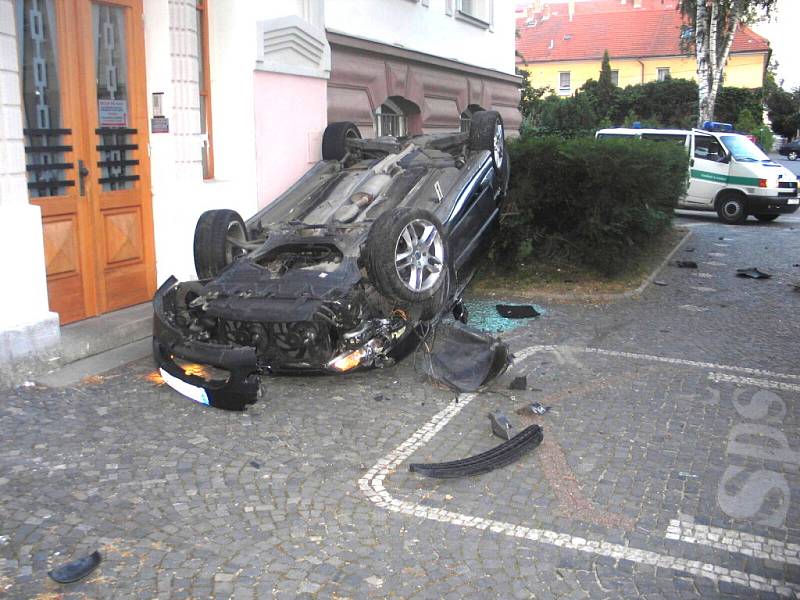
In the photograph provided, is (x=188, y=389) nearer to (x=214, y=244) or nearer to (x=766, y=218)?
(x=214, y=244)

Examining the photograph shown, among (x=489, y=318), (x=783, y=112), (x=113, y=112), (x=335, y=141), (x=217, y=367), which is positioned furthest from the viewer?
(x=783, y=112)

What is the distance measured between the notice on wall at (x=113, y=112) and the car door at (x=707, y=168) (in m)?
13.0

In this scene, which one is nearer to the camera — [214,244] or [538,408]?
[538,408]

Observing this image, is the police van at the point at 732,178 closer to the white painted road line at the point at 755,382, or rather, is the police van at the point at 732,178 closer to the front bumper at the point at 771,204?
the front bumper at the point at 771,204

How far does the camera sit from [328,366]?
227 inches

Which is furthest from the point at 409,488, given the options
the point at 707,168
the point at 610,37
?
the point at 610,37

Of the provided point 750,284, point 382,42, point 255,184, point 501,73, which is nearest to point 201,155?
point 255,184

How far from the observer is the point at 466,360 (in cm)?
641

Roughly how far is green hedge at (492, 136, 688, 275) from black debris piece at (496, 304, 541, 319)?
1.25m

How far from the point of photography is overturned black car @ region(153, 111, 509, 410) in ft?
18.7

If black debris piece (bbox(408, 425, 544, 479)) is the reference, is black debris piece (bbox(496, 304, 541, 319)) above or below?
above

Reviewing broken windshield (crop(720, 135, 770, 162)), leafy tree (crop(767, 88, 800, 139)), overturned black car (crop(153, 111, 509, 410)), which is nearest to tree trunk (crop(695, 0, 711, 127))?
broken windshield (crop(720, 135, 770, 162))

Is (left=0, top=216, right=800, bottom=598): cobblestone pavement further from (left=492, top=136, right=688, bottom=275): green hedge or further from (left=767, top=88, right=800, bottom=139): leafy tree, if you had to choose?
(left=767, top=88, right=800, bottom=139): leafy tree

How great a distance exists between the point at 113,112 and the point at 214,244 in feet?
5.75
